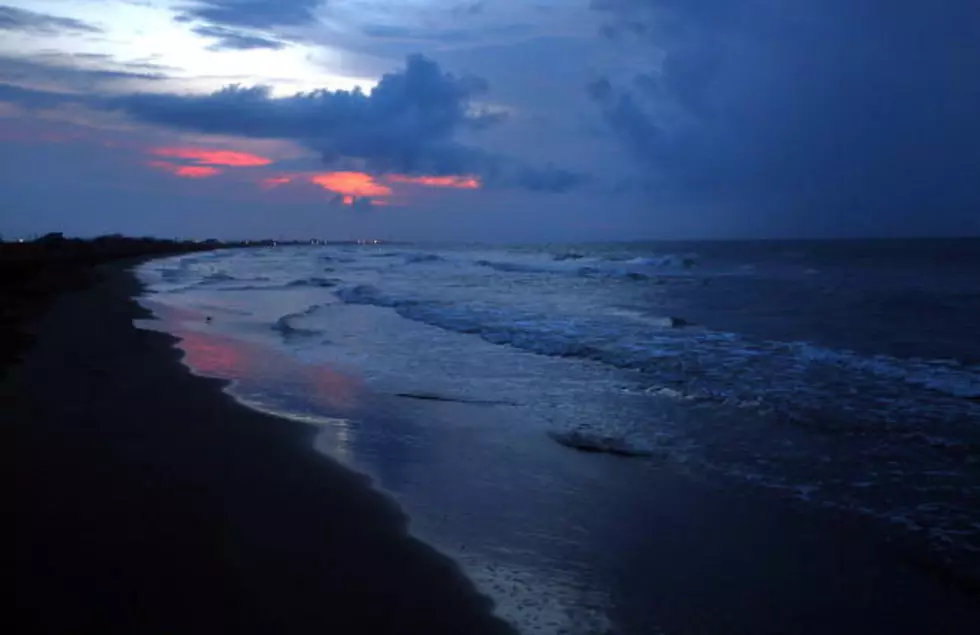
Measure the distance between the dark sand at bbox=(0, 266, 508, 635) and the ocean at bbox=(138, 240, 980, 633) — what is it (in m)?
0.41

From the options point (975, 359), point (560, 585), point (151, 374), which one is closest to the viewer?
point (560, 585)

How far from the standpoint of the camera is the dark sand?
383cm

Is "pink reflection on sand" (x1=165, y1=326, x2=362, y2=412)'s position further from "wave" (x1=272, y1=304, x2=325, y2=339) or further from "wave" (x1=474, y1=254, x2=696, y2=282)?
"wave" (x1=474, y1=254, x2=696, y2=282)

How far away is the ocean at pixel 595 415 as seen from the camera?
5254mm

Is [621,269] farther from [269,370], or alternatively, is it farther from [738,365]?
[269,370]

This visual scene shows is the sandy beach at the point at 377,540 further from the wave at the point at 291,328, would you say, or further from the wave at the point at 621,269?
the wave at the point at 621,269

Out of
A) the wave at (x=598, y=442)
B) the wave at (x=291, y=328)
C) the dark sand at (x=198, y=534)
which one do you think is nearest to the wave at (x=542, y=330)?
the wave at (x=291, y=328)

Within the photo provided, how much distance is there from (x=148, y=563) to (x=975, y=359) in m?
14.9

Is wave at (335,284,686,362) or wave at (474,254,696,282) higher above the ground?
wave at (474,254,696,282)

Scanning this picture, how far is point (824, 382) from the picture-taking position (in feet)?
36.6

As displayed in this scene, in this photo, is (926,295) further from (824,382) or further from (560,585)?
(560,585)

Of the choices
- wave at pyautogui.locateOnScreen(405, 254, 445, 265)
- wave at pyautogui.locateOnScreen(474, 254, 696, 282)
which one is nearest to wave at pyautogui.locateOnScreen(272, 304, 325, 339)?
wave at pyautogui.locateOnScreen(474, 254, 696, 282)

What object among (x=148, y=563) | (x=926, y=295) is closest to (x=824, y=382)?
(x=148, y=563)

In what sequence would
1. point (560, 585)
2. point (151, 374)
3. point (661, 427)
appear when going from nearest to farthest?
point (560, 585) < point (661, 427) < point (151, 374)
